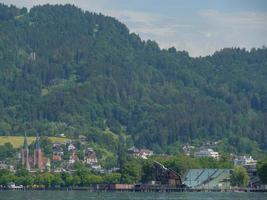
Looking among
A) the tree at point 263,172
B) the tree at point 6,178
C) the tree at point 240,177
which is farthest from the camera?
the tree at point 6,178

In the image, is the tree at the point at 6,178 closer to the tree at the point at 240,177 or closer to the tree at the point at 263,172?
the tree at the point at 240,177

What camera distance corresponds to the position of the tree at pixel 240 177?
491 ft

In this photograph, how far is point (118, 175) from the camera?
526 ft

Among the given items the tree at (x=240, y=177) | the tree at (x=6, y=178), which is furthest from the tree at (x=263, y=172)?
the tree at (x=6, y=178)

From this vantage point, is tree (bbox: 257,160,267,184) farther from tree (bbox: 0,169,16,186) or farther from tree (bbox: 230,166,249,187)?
tree (bbox: 0,169,16,186)

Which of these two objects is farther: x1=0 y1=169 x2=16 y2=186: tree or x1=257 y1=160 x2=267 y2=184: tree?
x1=0 y1=169 x2=16 y2=186: tree

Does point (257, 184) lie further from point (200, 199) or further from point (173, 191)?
point (200, 199)

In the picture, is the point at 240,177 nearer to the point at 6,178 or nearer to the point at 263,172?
the point at 263,172

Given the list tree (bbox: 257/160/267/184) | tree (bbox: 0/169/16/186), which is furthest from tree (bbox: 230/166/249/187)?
tree (bbox: 0/169/16/186)

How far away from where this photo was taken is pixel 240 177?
493ft

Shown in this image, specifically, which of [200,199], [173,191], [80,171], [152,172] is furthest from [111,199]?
[80,171]

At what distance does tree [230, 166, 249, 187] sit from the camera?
14975 cm

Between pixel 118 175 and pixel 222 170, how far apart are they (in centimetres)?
1385

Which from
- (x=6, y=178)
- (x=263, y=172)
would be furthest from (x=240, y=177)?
(x=6, y=178)
